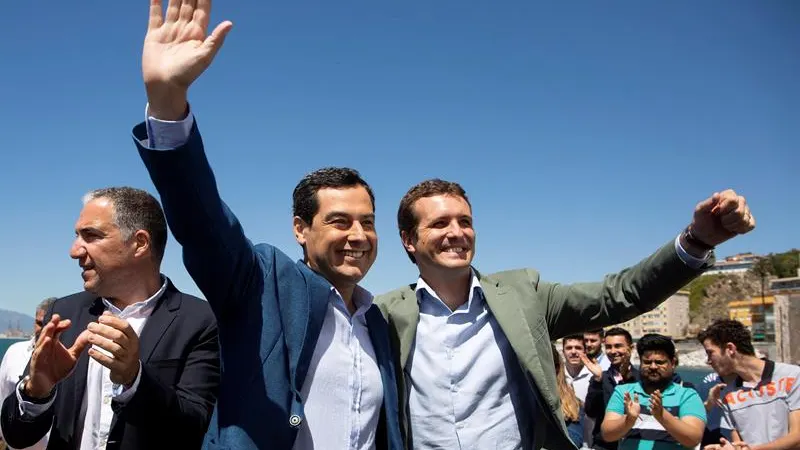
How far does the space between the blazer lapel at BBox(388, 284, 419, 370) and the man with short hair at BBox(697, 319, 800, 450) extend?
387cm

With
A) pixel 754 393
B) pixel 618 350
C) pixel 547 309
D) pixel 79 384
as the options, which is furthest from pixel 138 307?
pixel 754 393

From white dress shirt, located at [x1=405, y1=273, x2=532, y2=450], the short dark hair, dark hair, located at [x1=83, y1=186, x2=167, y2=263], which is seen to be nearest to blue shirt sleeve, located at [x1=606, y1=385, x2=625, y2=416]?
white dress shirt, located at [x1=405, y1=273, x2=532, y2=450]

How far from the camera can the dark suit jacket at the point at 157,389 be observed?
94.9 inches

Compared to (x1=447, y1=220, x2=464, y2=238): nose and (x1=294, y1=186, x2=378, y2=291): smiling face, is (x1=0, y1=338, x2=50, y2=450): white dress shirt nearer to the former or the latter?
(x1=294, y1=186, x2=378, y2=291): smiling face

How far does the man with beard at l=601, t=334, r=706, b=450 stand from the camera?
5.07 metres

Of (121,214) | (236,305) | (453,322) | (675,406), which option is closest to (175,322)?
(121,214)

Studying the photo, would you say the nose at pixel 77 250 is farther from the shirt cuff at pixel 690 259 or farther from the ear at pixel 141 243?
the shirt cuff at pixel 690 259

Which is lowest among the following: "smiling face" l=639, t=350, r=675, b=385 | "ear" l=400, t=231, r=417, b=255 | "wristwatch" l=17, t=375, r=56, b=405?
"smiling face" l=639, t=350, r=675, b=385

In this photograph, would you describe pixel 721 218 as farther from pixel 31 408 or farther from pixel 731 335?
pixel 731 335

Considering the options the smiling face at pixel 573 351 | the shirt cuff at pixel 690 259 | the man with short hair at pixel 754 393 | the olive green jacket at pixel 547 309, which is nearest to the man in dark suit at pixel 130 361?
the olive green jacket at pixel 547 309

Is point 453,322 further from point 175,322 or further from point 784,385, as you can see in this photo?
point 784,385

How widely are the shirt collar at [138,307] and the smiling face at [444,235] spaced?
142cm

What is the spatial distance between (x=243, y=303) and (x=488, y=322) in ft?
5.18

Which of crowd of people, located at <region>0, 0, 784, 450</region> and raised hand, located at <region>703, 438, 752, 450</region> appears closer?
crowd of people, located at <region>0, 0, 784, 450</region>
